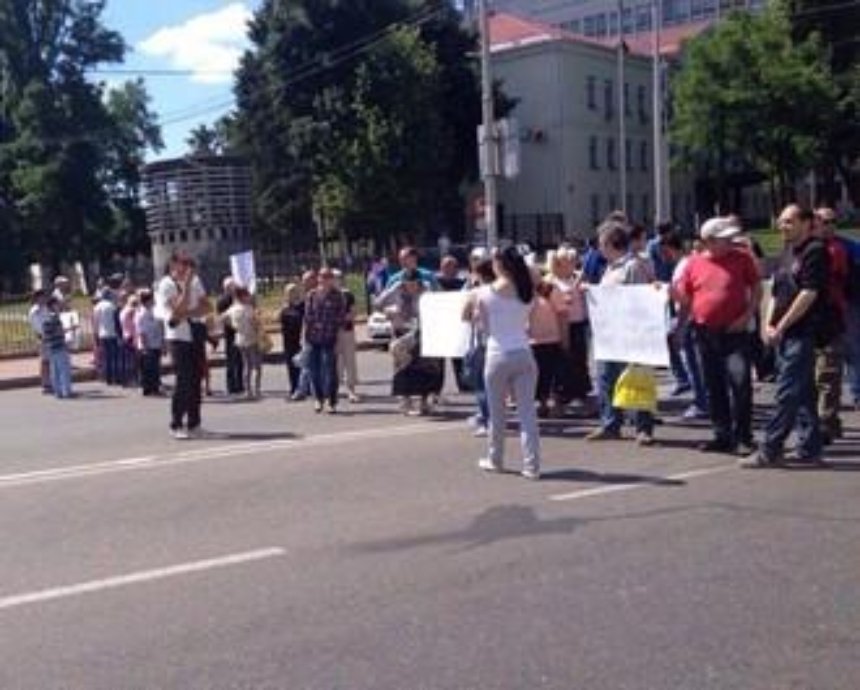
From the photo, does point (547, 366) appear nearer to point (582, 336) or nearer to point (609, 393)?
point (582, 336)

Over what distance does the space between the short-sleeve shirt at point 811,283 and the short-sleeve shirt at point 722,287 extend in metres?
0.43

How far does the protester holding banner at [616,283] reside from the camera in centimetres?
1164

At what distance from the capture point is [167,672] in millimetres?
5812

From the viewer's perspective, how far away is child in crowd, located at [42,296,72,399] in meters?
21.0

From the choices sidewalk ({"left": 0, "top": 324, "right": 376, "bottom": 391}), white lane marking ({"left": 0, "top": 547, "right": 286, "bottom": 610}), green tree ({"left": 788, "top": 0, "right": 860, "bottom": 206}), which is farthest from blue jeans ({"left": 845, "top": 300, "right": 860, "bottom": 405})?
green tree ({"left": 788, "top": 0, "right": 860, "bottom": 206})

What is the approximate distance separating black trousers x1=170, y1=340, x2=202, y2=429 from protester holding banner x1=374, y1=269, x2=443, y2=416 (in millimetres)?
2160

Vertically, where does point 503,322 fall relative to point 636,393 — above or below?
above

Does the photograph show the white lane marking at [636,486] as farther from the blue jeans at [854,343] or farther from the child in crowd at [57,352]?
the child in crowd at [57,352]

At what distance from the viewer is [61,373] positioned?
21.1m

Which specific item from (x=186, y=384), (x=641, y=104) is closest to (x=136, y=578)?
(x=186, y=384)

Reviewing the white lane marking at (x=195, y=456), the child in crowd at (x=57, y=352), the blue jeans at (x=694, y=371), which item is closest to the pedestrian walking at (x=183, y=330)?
the white lane marking at (x=195, y=456)

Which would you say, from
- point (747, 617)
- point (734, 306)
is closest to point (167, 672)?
point (747, 617)

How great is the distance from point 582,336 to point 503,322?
3742mm

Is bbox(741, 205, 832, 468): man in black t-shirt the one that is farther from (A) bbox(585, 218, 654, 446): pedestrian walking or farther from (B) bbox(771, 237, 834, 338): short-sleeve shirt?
(A) bbox(585, 218, 654, 446): pedestrian walking
